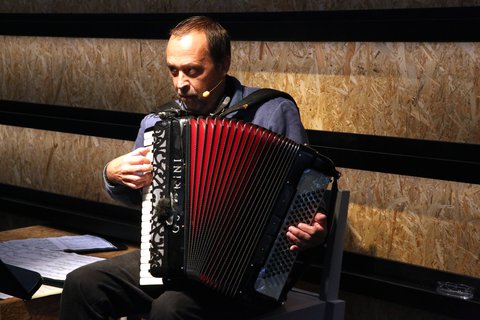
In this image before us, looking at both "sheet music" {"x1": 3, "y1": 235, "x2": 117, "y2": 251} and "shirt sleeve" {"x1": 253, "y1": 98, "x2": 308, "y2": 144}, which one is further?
"sheet music" {"x1": 3, "y1": 235, "x2": 117, "y2": 251}

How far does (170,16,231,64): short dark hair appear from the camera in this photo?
307 centimetres

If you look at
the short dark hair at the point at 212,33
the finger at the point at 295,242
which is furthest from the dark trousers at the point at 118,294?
the short dark hair at the point at 212,33

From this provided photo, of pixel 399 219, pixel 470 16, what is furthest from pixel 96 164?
pixel 470 16

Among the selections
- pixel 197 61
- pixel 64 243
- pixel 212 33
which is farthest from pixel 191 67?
pixel 64 243

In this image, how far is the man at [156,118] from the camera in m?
2.96

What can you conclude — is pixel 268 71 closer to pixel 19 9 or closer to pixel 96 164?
pixel 96 164

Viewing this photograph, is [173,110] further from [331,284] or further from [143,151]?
[331,284]

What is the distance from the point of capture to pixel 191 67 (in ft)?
10.0

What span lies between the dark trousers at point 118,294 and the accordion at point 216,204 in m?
0.09

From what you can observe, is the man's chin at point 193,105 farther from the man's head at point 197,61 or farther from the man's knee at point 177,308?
the man's knee at point 177,308

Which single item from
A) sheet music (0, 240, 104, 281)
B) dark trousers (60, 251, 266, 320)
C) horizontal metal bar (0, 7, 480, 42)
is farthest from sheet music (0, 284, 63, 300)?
horizontal metal bar (0, 7, 480, 42)

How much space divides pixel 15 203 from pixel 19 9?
1000 millimetres

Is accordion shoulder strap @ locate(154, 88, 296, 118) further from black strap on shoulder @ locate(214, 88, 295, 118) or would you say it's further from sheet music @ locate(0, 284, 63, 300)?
sheet music @ locate(0, 284, 63, 300)

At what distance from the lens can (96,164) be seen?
14.9 ft
